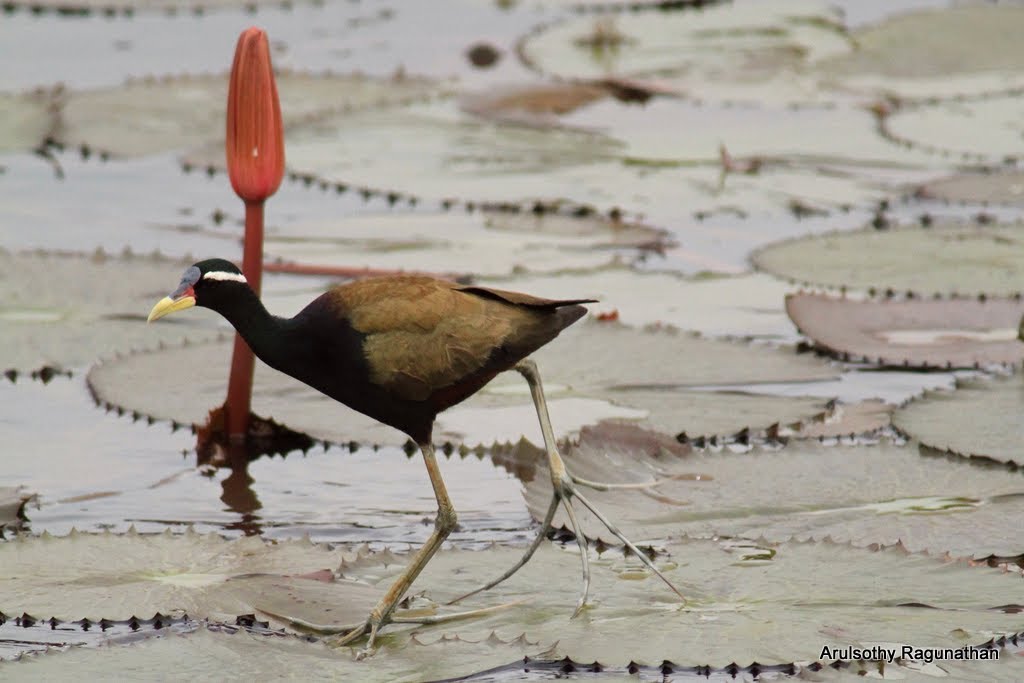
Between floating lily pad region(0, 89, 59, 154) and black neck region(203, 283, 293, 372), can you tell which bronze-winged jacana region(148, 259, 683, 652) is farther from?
floating lily pad region(0, 89, 59, 154)

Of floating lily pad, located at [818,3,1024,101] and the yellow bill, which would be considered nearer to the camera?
the yellow bill

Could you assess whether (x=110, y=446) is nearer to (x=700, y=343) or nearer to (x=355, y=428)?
(x=355, y=428)

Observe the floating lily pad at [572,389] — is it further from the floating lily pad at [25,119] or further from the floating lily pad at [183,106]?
the floating lily pad at [25,119]

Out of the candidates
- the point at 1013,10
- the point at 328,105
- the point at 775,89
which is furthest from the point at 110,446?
the point at 1013,10

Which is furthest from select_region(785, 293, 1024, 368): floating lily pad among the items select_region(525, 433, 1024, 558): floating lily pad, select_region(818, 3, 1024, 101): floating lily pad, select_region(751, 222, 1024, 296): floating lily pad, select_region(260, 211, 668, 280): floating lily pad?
select_region(818, 3, 1024, 101): floating lily pad

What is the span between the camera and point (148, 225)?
5746 millimetres

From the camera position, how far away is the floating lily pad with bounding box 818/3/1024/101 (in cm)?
733

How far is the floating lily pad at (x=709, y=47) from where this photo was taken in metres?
7.30

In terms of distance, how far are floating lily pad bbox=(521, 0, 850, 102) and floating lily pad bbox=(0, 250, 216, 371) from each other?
282 centimetres

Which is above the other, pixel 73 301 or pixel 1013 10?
pixel 1013 10

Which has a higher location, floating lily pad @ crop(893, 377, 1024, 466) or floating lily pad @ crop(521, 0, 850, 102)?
floating lily pad @ crop(521, 0, 850, 102)

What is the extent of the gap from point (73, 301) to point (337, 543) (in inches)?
65.6

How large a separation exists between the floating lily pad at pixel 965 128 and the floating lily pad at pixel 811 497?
287cm

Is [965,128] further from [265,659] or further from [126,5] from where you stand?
[265,659]
